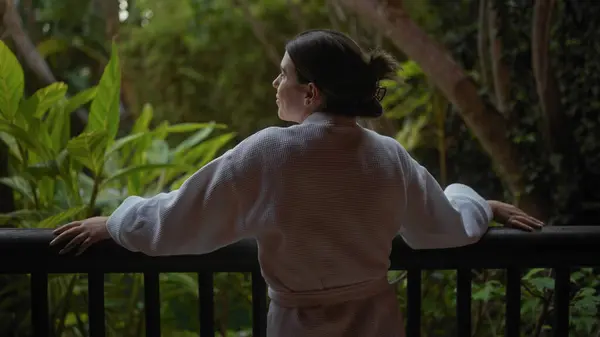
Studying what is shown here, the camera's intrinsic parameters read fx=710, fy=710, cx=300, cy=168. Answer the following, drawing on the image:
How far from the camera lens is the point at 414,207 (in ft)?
3.64

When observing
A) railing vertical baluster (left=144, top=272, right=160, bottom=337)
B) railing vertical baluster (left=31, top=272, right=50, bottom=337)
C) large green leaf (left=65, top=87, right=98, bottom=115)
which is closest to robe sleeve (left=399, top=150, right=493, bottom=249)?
railing vertical baluster (left=144, top=272, right=160, bottom=337)

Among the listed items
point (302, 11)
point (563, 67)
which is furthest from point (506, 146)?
point (302, 11)

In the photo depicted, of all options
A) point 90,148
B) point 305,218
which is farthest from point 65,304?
point 305,218

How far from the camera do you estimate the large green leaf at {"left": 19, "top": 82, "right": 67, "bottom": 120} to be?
162 cm

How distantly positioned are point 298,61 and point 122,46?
272 cm

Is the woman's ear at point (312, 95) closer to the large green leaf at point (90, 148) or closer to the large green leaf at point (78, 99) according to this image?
the large green leaf at point (90, 148)

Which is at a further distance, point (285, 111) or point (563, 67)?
point (563, 67)

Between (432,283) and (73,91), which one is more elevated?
(73,91)

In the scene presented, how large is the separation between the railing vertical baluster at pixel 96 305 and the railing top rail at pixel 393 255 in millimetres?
47

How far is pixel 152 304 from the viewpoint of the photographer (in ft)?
4.01

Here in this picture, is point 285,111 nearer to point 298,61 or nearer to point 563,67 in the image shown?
point 298,61

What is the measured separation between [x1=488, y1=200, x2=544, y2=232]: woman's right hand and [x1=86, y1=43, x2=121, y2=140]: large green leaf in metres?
0.94

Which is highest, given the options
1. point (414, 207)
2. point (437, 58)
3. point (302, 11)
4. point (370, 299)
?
point (302, 11)

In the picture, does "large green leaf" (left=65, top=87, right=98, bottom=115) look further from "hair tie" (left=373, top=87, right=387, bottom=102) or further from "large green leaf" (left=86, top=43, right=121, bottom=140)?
"hair tie" (left=373, top=87, right=387, bottom=102)
